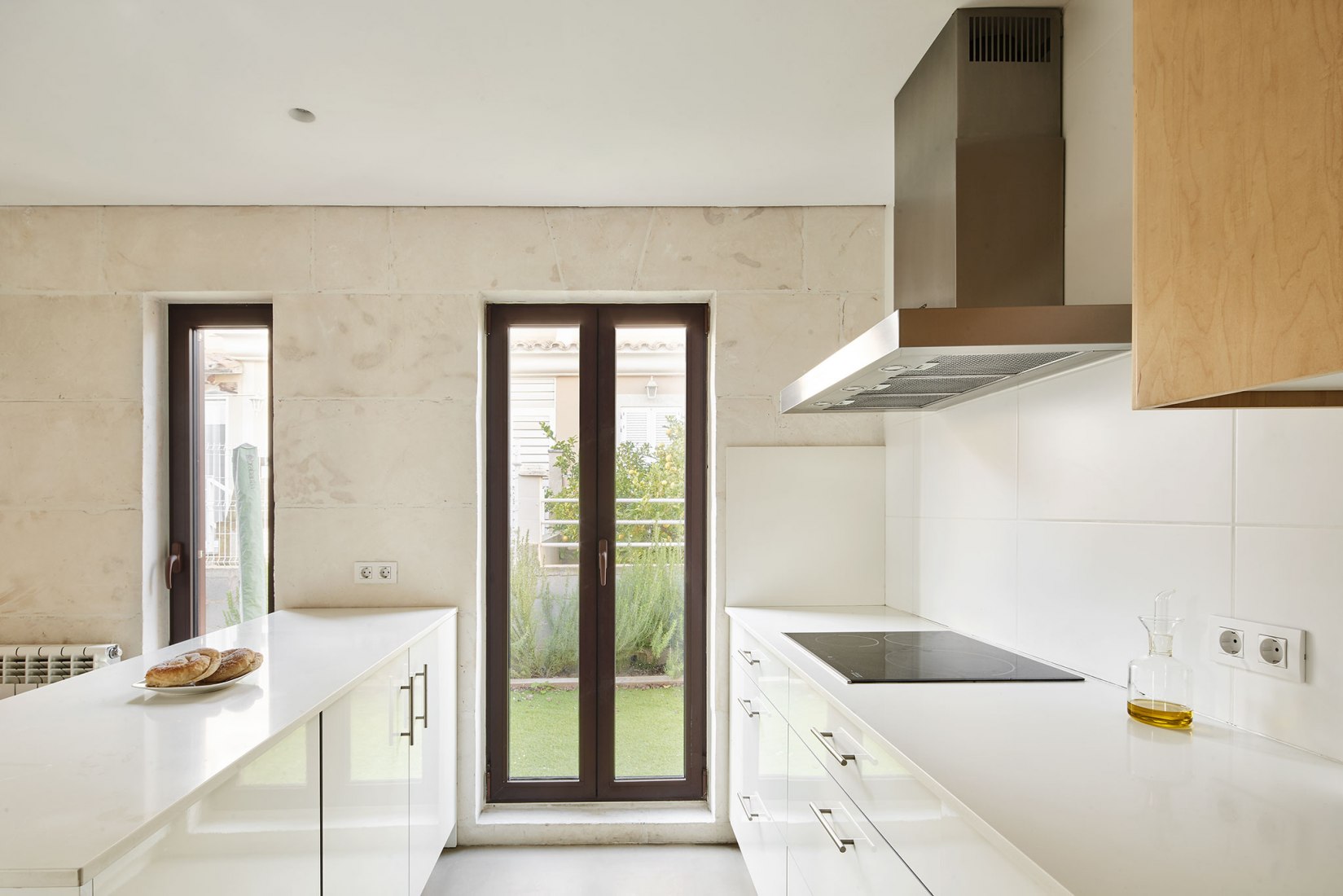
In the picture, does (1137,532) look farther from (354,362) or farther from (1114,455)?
(354,362)

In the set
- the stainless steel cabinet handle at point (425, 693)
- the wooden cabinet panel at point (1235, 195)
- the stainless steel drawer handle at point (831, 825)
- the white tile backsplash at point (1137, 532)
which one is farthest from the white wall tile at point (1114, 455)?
the stainless steel cabinet handle at point (425, 693)

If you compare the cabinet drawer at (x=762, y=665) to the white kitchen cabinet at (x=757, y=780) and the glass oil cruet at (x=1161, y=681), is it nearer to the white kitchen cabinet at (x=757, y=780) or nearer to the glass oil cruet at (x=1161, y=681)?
the white kitchen cabinet at (x=757, y=780)

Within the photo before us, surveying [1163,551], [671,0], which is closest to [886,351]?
[1163,551]

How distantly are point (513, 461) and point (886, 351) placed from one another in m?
2.03

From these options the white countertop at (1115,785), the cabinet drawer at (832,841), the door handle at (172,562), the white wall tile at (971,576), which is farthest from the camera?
the door handle at (172,562)

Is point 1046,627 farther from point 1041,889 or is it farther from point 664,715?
point 664,715

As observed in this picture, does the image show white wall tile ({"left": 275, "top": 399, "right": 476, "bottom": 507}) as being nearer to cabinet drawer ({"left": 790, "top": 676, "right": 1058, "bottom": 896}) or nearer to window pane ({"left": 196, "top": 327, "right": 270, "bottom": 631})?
window pane ({"left": 196, "top": 327, "right": 270, "bottom": 631})

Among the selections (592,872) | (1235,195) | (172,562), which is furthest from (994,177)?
(172,562)

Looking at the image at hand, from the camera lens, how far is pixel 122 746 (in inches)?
51.3

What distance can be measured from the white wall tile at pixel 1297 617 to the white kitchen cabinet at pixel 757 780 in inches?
42.0

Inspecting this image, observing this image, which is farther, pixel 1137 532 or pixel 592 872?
pixel 592 872

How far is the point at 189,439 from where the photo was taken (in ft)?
10.2

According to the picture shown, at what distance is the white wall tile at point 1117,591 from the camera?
1372mm

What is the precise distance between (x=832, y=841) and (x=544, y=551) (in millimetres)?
1814
